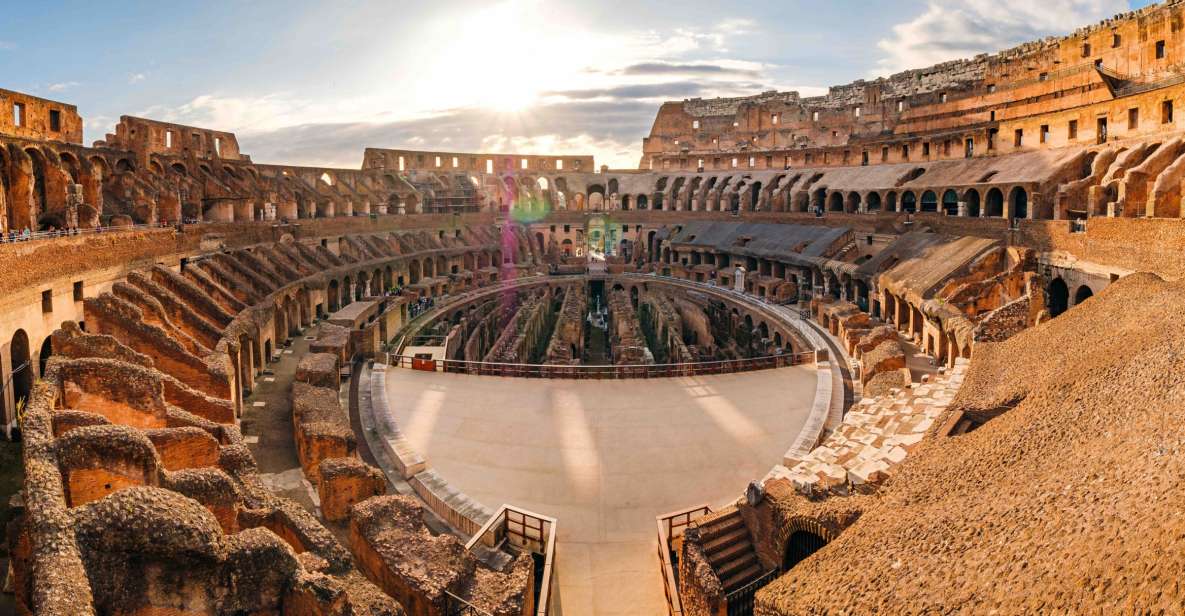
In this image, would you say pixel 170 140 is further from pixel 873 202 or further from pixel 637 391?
pixel 873 202

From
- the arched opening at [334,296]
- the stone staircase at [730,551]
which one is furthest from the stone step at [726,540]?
the arched opening at [334,296]

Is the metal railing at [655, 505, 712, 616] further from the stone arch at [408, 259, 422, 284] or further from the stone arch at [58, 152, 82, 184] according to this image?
the stone arch at [408, 259, 422, 284]

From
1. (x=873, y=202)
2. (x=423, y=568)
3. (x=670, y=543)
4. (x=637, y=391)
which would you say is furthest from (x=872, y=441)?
(x=873, y=202)

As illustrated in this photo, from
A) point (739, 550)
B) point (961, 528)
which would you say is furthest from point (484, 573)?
point (961, 528)

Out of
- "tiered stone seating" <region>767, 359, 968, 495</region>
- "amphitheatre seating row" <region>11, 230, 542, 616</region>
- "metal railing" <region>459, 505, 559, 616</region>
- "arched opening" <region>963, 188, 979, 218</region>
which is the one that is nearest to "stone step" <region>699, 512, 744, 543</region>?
"tiered stone seating" <region>767, 359, 968, 495</region>

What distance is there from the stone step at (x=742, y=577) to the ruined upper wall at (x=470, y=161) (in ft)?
148

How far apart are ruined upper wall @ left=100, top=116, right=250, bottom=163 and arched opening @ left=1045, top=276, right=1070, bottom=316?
34447 mm

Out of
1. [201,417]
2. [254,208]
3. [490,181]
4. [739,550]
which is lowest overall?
[739,550]

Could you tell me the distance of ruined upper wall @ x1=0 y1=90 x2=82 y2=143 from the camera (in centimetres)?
2260

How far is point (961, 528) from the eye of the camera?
7113mm

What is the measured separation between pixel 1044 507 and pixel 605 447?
9335 mm

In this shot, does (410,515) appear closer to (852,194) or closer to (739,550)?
(739,550)

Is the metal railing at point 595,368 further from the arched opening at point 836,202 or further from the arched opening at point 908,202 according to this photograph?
the arched opening at point 836,202

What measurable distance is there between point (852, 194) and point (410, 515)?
34823 mm
